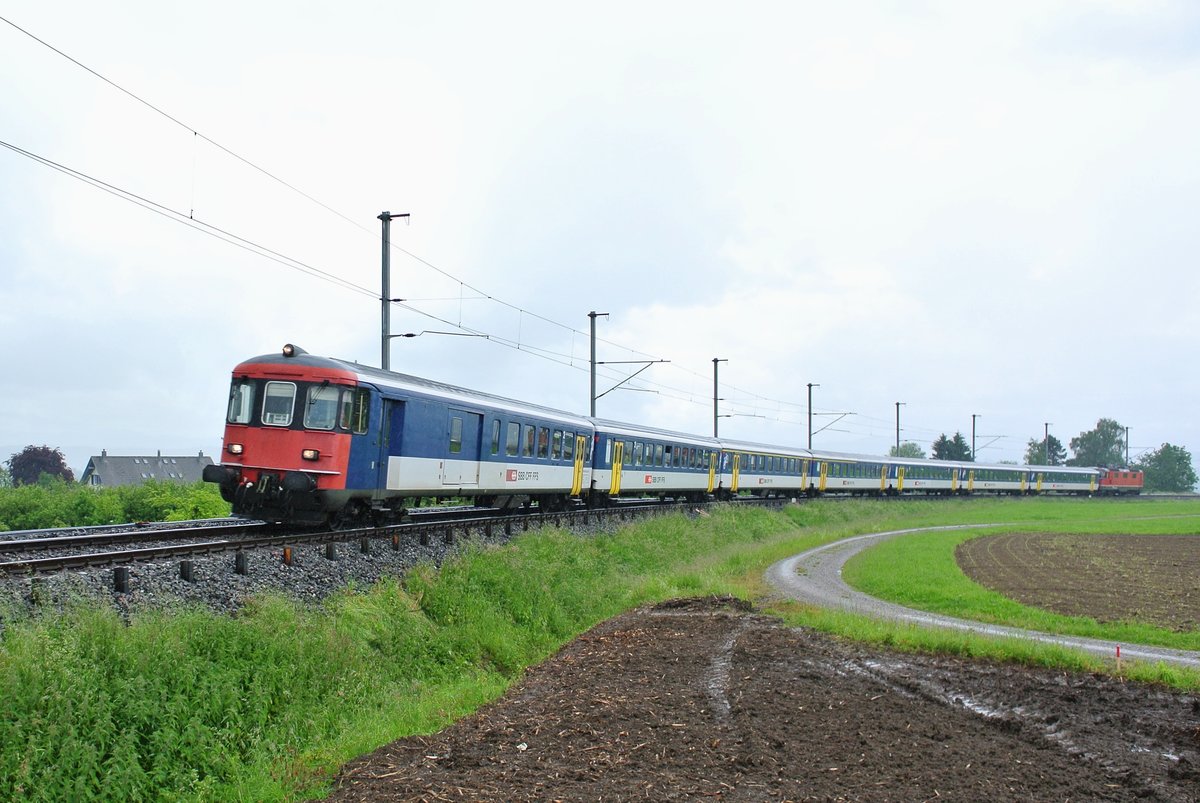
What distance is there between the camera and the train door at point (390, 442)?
1750 centimetres

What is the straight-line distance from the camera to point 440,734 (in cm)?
844

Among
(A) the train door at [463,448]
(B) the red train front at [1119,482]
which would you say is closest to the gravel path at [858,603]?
(A) the train door at [463,448]

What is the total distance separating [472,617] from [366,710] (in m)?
4.65

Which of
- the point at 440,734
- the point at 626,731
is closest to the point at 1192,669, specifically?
the point at 626,731

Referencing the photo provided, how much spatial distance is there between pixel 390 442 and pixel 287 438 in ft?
7.50

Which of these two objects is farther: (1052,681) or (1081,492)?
(1081,492)

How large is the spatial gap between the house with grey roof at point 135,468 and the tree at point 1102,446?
133973 mm

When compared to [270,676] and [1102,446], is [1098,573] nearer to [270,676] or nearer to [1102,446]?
[270,676]

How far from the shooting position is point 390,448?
17.7 metres

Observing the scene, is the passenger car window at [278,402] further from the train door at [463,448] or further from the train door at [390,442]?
the train door at [463,448]

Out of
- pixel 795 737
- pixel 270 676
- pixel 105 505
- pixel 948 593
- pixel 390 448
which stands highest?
pixel 390 448

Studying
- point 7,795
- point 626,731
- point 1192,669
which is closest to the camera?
point 7,795

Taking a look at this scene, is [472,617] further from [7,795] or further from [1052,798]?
[1052,798]

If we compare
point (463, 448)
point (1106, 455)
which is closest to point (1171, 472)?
point (1106, 455)
